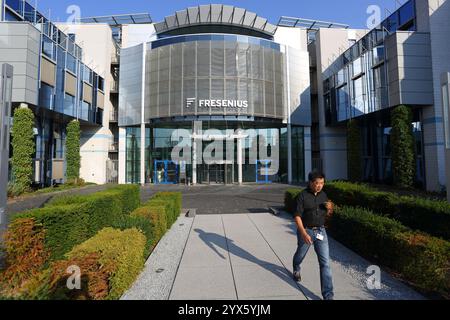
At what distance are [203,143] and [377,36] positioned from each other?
1964 cm

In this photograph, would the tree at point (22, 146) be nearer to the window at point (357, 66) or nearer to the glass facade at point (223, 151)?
the glass facade at point (223, 151)

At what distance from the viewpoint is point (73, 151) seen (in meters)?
26.3

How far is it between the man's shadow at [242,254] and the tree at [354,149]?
70.9 feet

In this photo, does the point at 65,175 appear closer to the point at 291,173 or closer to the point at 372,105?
the point at 291,173

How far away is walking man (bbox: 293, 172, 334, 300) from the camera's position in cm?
380

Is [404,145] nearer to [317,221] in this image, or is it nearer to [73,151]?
[317,221]

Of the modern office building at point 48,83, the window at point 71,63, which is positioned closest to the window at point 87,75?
the modern office building at point 48,83

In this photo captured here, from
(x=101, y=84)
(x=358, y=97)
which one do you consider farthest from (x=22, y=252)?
(x=101, y=84)

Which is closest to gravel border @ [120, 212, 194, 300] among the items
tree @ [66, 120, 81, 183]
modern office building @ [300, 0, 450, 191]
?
modern office building @ [300, 0, 450, 191]

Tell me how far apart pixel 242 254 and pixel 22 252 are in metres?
4.26

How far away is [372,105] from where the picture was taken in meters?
21.7

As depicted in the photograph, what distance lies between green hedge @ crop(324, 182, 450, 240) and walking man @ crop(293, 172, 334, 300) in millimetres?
3739

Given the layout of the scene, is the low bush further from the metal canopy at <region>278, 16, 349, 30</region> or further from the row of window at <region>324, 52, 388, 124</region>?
the metal canopy at <region>278, 16, 349, 30</region>
